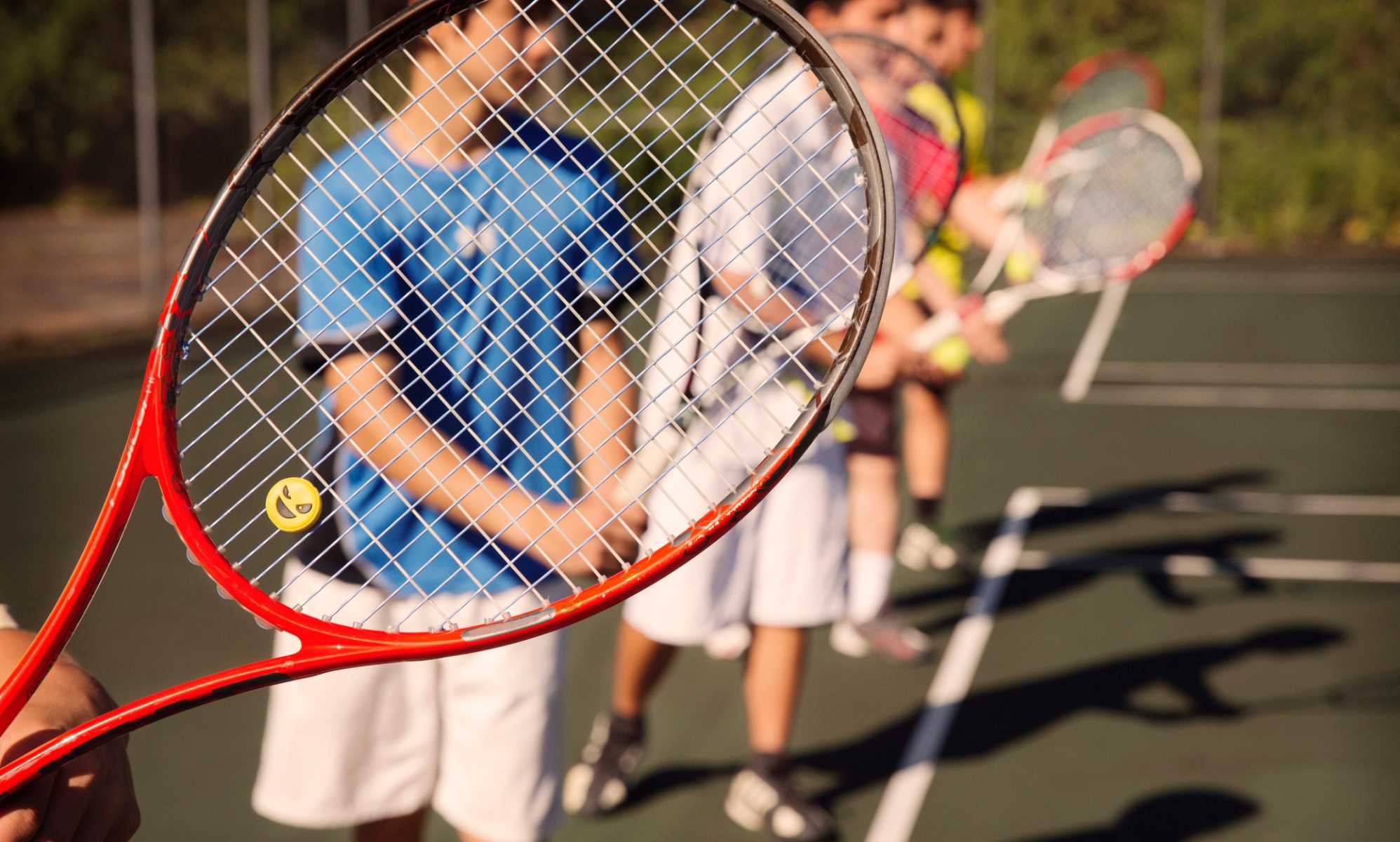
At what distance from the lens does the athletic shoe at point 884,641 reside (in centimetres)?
359

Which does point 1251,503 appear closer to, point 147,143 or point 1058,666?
point 1058,666

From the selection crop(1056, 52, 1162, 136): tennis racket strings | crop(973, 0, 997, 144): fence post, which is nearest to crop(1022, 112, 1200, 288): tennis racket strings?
crop(1056, 52, 1162, 136): tennis racket strings

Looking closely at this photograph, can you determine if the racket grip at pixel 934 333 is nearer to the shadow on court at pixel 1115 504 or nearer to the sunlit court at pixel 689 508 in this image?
the sunlit court at pixel 689 508

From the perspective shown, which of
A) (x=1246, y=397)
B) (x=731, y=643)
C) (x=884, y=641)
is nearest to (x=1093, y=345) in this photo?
(x=1246, y=397)

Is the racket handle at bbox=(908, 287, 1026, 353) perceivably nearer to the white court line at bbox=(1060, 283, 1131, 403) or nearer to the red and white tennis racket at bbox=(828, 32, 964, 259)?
the red and white tennis racket at bbox=(828, 32, 964, 259)

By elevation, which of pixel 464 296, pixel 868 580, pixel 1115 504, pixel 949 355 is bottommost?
pixel 1115 504

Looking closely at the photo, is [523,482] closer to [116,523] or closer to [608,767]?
[116,523]

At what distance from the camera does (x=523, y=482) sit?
185cm

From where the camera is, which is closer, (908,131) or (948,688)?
(908,131)

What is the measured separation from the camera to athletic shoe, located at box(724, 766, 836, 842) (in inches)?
105

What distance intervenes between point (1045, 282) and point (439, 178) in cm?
230

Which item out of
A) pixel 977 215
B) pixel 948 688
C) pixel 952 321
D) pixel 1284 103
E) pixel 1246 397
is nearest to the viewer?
pixel 952 321

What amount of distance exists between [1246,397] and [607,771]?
5295mm

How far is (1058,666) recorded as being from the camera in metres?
3.56
